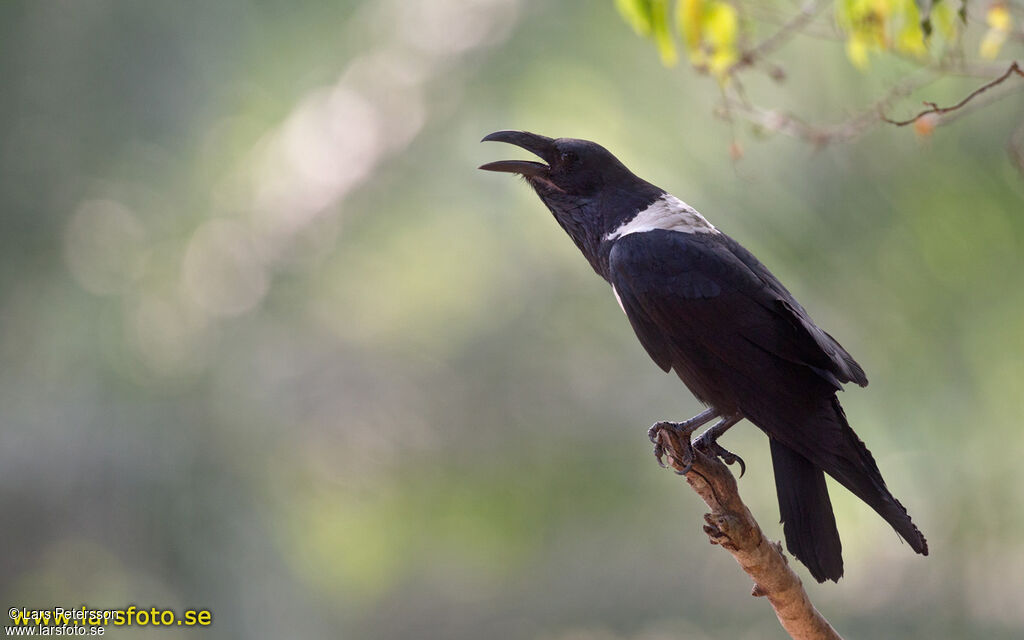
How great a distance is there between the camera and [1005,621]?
5680mm

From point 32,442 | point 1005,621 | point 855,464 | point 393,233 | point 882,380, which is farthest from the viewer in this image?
point 393,233

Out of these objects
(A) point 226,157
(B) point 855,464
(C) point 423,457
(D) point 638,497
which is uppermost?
(A) point 226,157

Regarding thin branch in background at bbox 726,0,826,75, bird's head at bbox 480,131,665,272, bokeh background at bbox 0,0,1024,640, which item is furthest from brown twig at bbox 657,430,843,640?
bokeh background at bbox 0,0,1024,640

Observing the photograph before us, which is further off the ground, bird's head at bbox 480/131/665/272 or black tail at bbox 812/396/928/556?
bird's head at bbox 480/131/665/272

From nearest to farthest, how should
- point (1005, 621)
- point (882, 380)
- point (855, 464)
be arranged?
1. point (855, 464)
2. point (1005, 621)
3. point (882, 380)

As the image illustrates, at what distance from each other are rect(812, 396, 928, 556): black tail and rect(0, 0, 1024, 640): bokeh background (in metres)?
3.06

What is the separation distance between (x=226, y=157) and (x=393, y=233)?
4.55 feet

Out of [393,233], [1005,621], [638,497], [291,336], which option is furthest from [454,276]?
[1005,621]

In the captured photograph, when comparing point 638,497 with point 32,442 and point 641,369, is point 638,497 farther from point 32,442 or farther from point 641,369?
point 32,442

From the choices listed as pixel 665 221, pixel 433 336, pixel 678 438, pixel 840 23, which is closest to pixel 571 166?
pixel 665 221

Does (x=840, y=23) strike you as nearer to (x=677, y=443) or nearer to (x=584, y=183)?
(x=584, y=183)

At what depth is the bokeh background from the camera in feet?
19.8

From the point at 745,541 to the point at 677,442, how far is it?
1.18ft

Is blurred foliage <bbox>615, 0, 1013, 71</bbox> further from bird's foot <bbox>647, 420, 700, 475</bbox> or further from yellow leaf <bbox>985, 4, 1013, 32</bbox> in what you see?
bird's foot <bbox>647, 420, 700, 475</bbox>
